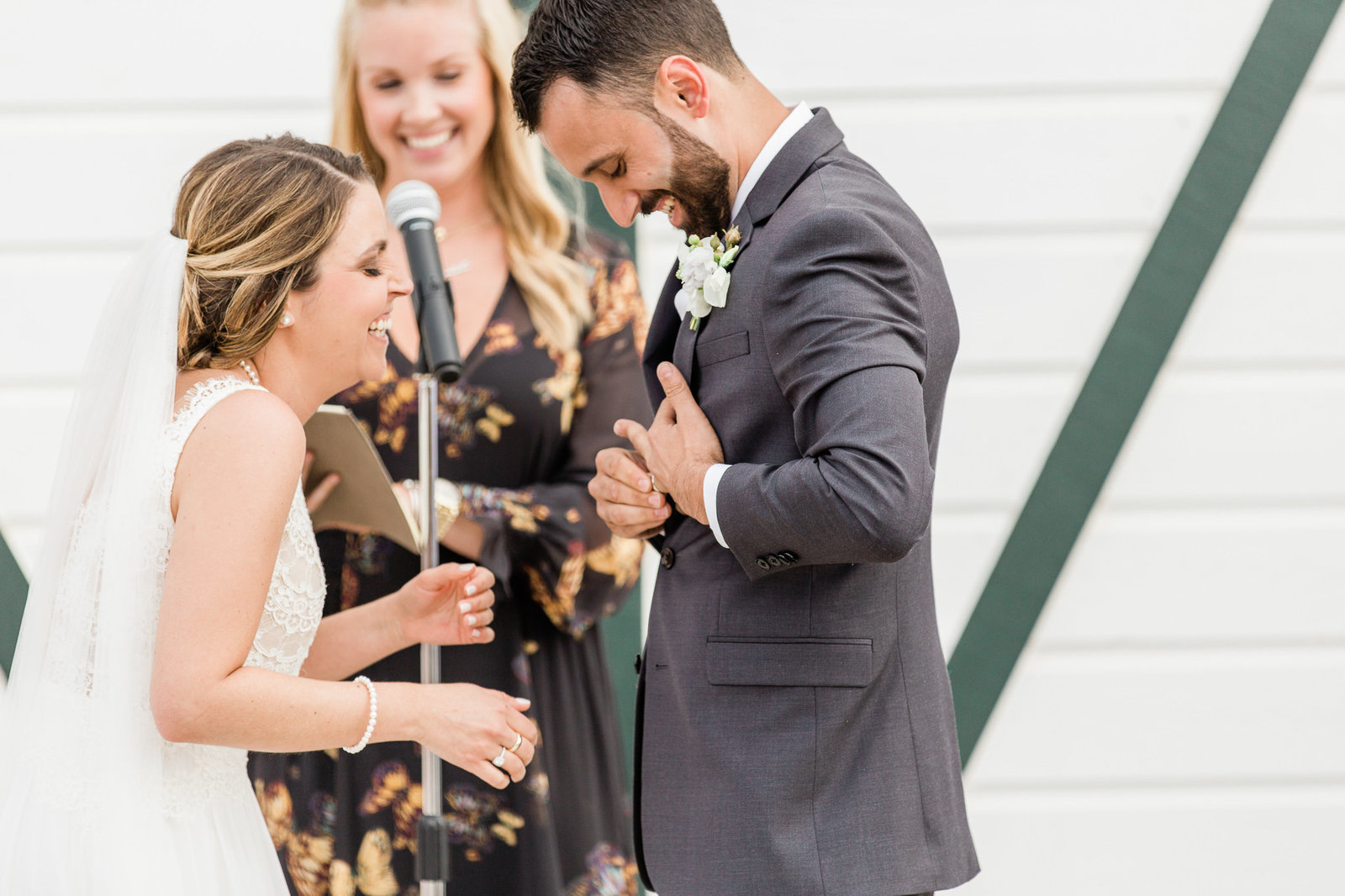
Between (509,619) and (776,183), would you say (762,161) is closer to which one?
(776,183)

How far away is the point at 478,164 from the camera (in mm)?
2273

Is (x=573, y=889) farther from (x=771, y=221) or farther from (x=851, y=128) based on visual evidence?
(x=851, y=128)

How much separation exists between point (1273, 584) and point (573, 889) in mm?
1711

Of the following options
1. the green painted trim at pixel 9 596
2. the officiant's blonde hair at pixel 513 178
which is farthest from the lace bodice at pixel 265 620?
the green painted trim at pixel 9 596

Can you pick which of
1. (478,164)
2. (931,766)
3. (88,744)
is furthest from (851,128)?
(88,744)

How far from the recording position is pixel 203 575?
49.6 inches

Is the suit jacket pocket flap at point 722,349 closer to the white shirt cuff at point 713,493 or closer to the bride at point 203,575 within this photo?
the white shirt cuff at point 713,493

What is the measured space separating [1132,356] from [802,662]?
1.56 metres

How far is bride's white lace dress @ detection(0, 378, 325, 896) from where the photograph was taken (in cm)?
136

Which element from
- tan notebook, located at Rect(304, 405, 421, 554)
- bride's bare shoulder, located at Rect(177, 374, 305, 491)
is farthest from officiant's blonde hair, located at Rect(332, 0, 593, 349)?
bride's bare shoulder, located at Rect(177, 374, 305, 491)

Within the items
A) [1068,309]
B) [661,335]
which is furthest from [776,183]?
[1068,309]

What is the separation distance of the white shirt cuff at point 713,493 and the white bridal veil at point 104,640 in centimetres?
62

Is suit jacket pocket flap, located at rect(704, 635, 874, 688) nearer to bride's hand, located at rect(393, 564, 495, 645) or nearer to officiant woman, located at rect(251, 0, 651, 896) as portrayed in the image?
bride's hand, located at rect(393, 564, 495, 645)

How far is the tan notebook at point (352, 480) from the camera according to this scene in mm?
1706
